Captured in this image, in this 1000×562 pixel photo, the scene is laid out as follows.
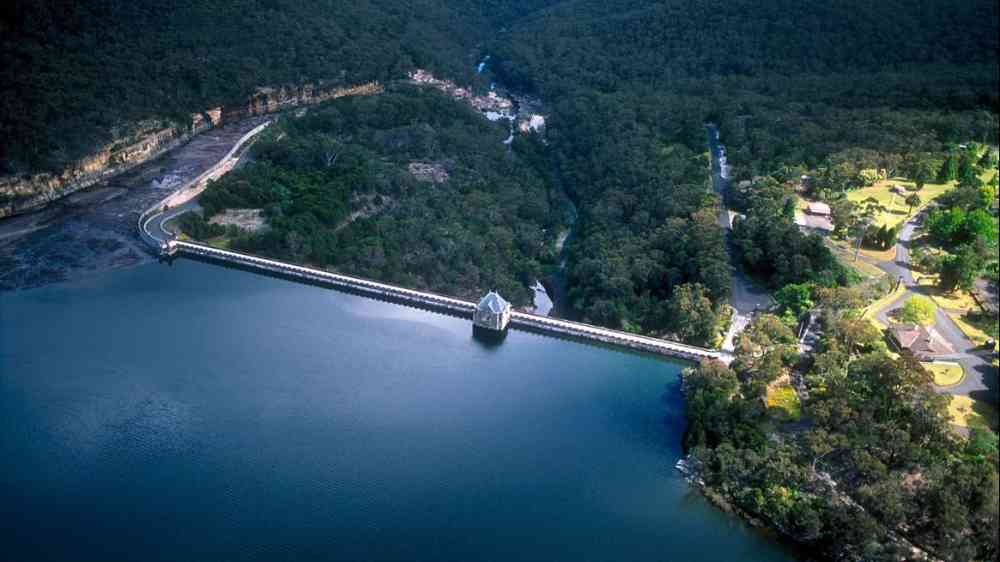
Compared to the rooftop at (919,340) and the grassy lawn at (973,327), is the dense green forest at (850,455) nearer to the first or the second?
the rooftop at (919,340)

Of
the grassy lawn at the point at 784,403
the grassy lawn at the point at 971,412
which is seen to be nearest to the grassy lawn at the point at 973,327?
the grassy lawn at the point at 971,412

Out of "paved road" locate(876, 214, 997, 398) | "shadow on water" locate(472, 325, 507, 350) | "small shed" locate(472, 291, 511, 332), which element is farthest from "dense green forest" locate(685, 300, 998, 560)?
"small shed" locate(472, 291, 511, 332)

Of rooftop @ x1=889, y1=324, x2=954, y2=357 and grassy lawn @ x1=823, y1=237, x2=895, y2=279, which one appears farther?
grassy lawn @ x1=823, y1=237, x2=895, y2=279

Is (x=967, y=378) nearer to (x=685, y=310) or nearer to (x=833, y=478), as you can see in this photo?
(x=833, y=478)

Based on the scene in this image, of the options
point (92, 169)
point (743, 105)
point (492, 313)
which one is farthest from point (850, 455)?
point (92, 169)

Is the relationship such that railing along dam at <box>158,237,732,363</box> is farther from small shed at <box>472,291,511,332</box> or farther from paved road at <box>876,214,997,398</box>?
paved road at <box>876,214,997,398</box>

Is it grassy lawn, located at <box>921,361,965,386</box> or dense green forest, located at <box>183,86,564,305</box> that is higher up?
grassy lawn, located at <box>921,361,965,386</box>
